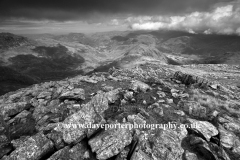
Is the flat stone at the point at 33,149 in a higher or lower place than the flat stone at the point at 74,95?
lower

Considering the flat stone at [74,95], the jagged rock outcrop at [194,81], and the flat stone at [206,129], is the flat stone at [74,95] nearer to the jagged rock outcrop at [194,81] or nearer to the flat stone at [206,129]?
the flat stone at [206,129]

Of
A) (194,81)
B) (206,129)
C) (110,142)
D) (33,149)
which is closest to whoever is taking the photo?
(33,149)

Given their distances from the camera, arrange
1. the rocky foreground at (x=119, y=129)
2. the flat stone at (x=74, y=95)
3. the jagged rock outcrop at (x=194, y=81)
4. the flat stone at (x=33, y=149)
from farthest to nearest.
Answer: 1. the jagged rock outcrop at (x=194, y=81)
2. the flat stone at (x=74, y=95)
3. the rocky foreground at (x=119, y=129)
4. the flat stone at (x=33, y=149)

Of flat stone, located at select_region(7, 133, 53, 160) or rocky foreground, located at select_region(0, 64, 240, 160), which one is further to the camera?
rocky foreground, located at select_region(0, 64, 240, 160)

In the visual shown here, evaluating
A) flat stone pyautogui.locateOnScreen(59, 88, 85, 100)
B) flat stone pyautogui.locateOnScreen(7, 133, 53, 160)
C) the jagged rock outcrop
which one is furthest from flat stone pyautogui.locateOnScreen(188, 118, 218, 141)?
flat stone pyautogui.locateOnScreen(59, 88, 85, 100)

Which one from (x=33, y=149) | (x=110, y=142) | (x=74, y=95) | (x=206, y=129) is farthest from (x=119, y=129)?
(x=74, y=95)

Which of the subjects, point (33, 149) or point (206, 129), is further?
point (206, 129)

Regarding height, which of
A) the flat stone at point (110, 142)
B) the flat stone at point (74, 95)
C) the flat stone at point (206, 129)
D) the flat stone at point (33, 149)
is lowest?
the flat stone at point (33, 149)

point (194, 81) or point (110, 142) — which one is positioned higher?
point (194, 81)

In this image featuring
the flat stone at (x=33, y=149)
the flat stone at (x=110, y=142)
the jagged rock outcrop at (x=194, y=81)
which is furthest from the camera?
the jagged rock outcrop at (x=194, y=81)

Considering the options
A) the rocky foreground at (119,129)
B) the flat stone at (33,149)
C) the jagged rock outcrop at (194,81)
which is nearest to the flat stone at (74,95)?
the rocky foreground at (119,129)

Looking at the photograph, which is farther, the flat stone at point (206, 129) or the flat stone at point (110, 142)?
the flat stone at point (206, 129)

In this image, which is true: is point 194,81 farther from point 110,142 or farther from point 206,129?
point 110,142

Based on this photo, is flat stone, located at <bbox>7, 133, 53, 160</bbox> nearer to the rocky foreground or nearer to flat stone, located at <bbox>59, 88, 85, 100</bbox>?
the rocky foreground
